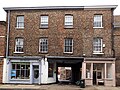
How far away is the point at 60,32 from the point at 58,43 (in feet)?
4.90

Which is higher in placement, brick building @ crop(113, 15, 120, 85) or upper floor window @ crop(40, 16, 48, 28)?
upper floor window @ crop(40, 16, 48, 28)

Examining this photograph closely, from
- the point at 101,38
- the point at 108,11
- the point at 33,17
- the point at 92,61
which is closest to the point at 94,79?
the point at 92,61

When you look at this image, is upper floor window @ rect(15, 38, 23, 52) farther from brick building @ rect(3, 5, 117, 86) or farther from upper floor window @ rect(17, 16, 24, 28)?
upper floor window @ rect(17, 16, 24, 28)

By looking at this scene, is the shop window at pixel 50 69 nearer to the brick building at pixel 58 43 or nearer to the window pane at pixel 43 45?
the brick building at pixel 58 43

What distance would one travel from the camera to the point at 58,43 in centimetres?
3241

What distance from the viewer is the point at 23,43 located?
32969mm

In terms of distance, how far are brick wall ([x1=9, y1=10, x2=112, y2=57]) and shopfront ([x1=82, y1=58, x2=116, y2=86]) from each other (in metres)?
0.87

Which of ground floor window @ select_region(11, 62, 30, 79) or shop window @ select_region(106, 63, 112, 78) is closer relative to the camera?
shop window @ select_region(106, 63, 112, 78)

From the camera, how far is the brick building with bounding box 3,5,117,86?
3191cm

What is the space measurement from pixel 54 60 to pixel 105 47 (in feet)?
22.3

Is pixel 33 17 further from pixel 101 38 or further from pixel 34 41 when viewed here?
pixel 101 38

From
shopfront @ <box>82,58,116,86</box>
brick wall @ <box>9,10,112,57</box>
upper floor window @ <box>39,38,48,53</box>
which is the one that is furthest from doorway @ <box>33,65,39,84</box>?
shopfront @ <box>82,58,116,86</box>

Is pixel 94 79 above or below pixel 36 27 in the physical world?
below

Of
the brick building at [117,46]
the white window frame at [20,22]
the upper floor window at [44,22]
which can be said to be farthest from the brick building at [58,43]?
the brick building at [117,46]
